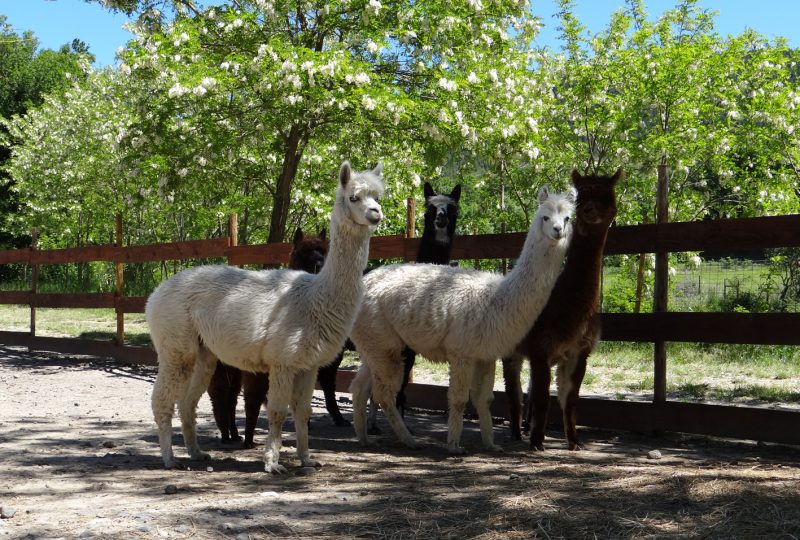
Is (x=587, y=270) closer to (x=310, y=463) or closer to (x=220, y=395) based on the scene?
(x=310, y=463)

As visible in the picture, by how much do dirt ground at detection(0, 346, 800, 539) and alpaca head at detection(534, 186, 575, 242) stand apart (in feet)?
5.26

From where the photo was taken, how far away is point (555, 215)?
577 cm

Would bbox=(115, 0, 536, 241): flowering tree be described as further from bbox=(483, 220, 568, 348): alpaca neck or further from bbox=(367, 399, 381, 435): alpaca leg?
bbox=(483, 220, 568, 348): alpaca neck

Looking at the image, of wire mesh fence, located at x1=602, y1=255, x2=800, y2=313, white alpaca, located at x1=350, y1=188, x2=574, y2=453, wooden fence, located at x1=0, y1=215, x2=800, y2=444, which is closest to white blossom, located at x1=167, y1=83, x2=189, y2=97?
wooden fence, located at x1=0, y1=215, x2=800, y2=444

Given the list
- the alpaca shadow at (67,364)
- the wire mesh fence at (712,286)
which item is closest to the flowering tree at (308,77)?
the alpaca shadow at (67,364)

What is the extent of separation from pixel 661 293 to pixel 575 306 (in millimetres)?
1221

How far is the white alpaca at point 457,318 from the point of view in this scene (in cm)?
585

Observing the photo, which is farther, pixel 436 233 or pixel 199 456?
pixel 436 233

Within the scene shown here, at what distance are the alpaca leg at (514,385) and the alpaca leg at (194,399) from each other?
2.27 meters

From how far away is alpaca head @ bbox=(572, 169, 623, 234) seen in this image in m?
5.79

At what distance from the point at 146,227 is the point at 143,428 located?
78.1ft

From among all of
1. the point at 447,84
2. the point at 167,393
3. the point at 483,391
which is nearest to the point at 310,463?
the point at 167,393

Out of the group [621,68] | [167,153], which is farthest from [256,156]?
[621,68]

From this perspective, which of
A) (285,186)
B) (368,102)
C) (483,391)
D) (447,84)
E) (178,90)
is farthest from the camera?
(285,186)
